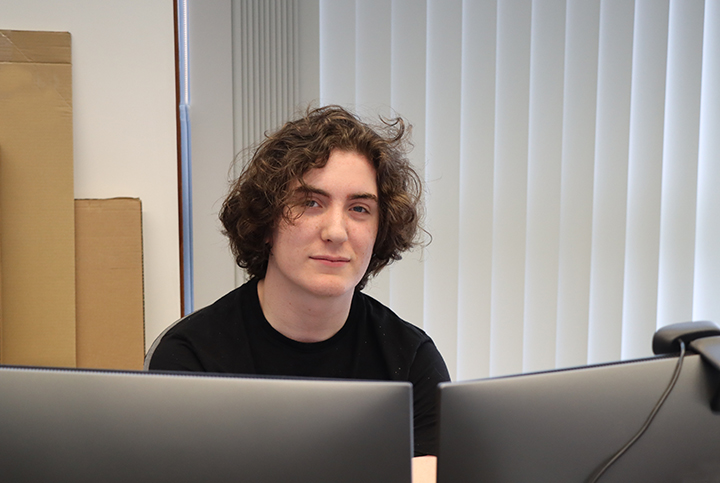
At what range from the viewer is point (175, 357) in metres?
1.08

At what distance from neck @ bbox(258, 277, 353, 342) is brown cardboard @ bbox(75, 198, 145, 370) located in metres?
0.88

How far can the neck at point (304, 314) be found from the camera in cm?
117

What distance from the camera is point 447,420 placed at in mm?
511

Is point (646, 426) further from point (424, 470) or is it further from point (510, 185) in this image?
point (510, 185)

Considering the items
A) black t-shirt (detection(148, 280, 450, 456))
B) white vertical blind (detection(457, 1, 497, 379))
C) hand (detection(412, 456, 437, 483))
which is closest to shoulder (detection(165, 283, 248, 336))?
black t-shirt (detection(148, 280, 450, 456))

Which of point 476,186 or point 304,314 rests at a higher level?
point 476,186

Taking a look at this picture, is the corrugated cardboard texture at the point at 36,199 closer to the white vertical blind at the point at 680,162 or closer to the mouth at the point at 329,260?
the mouth at the point at 329,260

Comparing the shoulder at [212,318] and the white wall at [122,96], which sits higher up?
the white wall at [122,96]

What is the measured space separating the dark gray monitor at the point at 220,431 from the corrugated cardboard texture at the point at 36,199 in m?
1.48

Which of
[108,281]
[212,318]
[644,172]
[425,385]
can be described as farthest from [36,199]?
[644,172]

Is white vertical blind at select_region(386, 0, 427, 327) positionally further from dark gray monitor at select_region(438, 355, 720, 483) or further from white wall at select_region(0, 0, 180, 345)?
dark gray monitor at select_region(438, 355, 720, 483)

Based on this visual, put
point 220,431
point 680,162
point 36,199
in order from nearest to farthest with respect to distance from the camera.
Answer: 1. point 220,431
2. point 36,199
3. point 680,162

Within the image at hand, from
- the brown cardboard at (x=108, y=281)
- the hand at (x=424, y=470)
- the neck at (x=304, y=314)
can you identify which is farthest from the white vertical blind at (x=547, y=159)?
the hand at (x=424, y=470)

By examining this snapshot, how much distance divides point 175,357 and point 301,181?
413mm
